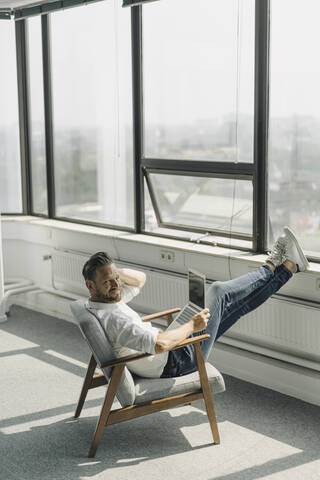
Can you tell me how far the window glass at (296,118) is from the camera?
4.38 m

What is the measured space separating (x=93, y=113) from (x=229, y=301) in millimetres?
2644

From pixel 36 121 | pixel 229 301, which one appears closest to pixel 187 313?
pixel 229 301

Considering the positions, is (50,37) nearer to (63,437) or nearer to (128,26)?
(128,26)

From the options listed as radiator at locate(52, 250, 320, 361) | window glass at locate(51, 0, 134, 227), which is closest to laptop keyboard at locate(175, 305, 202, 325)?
radiator at locate(52, 250, 320, 361)

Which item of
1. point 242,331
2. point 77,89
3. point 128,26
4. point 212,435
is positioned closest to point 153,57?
point 128,26

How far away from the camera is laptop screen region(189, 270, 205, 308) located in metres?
3.82

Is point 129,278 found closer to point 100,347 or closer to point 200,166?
point 100,347

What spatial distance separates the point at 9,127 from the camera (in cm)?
674

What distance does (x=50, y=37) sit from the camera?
6359 mm

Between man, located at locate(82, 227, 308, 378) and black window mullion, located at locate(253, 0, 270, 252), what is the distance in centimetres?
48

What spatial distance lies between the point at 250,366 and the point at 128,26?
2935mm

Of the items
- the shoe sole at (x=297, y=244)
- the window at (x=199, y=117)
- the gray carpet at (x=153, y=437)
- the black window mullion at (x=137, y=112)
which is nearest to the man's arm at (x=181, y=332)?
the gray carpet at (x=153, y=437)

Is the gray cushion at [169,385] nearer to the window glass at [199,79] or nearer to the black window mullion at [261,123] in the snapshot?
the black window mullion at [261,123]

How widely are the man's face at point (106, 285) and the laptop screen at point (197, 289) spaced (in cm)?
44
